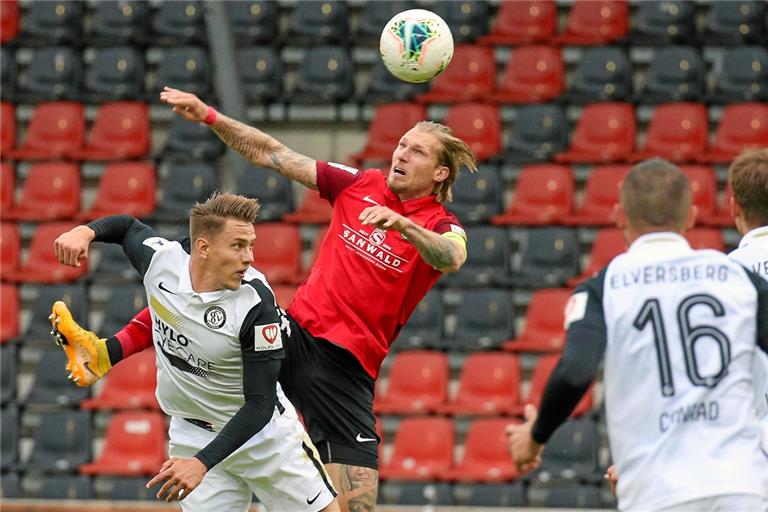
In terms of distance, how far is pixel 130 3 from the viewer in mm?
15375

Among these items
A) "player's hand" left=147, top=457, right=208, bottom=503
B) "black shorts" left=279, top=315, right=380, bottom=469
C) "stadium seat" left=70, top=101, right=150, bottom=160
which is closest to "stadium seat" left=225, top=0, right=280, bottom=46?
"stadium seat" left=70, top=101, right=150, bottom=160

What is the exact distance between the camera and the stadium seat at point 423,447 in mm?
11531

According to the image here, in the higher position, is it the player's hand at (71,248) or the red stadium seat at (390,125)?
the red stadium seat at (390,125)

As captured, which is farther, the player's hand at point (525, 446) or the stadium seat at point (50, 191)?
the stadium seat at point (50, 191)

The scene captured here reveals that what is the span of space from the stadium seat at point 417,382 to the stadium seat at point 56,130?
4853 millimetres

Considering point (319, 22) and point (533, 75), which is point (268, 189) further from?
point (533, 75)

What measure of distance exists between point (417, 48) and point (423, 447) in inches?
215

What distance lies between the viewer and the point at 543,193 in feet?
43.4

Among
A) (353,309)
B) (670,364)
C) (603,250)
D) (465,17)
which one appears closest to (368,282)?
(353,309)

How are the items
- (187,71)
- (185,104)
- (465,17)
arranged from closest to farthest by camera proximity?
(185,104) < (187,71) < (465,17)

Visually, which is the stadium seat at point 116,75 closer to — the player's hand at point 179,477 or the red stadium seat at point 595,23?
the red stadium seat at point 595,23

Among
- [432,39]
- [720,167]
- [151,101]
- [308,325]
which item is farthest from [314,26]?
[308,325]

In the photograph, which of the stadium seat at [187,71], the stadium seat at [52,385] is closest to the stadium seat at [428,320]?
the stadium seat at [52,385]

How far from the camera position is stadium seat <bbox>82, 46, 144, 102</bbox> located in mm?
14844
